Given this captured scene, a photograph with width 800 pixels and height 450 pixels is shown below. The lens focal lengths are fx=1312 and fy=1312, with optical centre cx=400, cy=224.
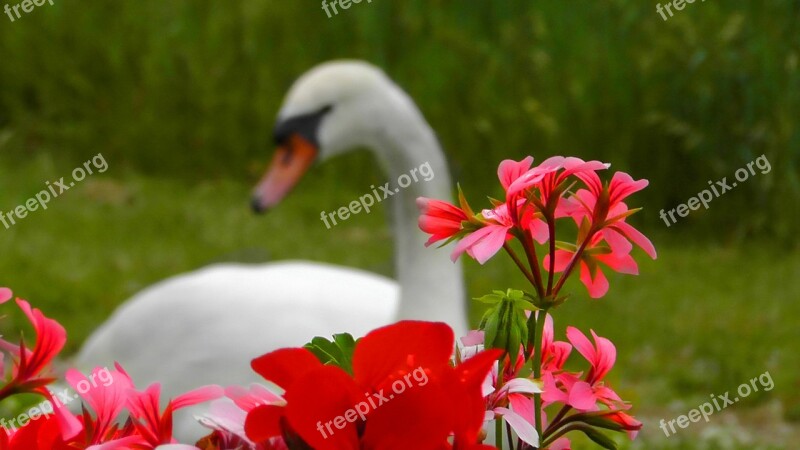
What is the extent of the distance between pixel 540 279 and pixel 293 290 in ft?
8.37

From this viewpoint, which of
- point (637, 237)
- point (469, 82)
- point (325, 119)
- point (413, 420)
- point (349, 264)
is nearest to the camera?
point (413, 420)

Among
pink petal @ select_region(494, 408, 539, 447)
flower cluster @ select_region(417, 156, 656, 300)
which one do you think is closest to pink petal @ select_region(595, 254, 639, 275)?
flower cluster @ select_region(417, 156, 656, 300)

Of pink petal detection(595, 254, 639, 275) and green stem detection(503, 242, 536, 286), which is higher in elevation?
green stem detection(503, 242, 536, 286)

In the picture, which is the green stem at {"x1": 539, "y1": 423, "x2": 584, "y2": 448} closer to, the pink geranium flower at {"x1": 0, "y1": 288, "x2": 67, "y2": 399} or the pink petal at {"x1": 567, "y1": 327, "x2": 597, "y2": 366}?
the pink petal at {"x1": 567, "y1": 327, "x2": 597, "y2": 366}

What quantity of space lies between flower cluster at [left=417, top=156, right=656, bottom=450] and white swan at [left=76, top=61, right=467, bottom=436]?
2.16 metres

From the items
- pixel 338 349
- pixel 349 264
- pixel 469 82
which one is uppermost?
pixel 469 82

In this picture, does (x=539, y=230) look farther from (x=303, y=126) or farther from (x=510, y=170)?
(x=303, y=126)

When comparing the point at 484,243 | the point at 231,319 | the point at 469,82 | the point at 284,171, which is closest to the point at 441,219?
the point at 484,243

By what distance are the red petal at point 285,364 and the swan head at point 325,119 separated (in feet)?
8.47

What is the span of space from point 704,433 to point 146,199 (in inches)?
131

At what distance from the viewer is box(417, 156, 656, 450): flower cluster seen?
1.97ft

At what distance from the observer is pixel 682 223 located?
6059 millimetres

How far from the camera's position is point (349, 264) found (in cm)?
564

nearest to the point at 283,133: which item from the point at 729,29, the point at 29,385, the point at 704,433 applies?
the point at 704,433
